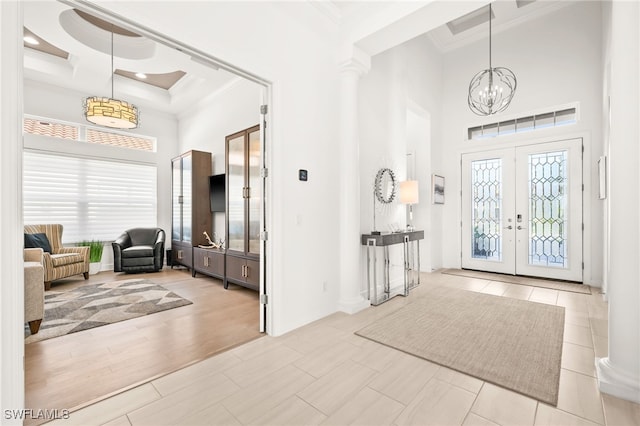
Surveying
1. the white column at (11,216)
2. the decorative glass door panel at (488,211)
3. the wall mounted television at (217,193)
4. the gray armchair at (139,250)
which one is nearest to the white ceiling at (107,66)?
the wall mounted television at (217,193)

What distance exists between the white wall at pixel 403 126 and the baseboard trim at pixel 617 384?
228 cm

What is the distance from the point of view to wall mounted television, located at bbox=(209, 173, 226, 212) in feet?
17.9

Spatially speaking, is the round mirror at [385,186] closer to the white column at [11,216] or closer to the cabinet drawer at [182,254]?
the white column at [11,216]

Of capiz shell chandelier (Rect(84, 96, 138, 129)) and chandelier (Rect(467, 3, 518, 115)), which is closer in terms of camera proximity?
capiz shell chandelier (Rect(84, 96, 138, 129))

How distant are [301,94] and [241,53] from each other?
72 centimetres

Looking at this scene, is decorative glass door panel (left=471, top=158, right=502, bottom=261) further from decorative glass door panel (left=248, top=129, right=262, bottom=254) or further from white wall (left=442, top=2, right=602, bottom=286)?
decorative glass door panel (left=248, top=129, right=262, bottom=254)

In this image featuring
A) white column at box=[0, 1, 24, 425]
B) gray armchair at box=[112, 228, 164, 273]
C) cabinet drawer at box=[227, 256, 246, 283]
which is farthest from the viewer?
gray armchair at box=[112, 228, 164, 273]

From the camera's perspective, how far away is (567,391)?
1890 mm

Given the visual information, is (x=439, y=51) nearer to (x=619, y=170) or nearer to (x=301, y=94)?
(x=301, y=94)

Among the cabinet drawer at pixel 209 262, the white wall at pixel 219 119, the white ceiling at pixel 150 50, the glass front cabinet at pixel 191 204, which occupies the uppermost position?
the white ceiling at pixel 150 50

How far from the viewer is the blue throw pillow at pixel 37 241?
4.50 meters

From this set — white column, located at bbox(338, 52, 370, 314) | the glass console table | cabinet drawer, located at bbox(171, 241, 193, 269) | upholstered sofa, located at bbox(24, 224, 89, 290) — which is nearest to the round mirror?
the glass console table

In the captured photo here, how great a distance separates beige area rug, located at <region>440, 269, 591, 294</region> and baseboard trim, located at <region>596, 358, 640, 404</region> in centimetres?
295

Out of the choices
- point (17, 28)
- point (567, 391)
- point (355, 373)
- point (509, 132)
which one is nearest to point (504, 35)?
point (509, 132)
